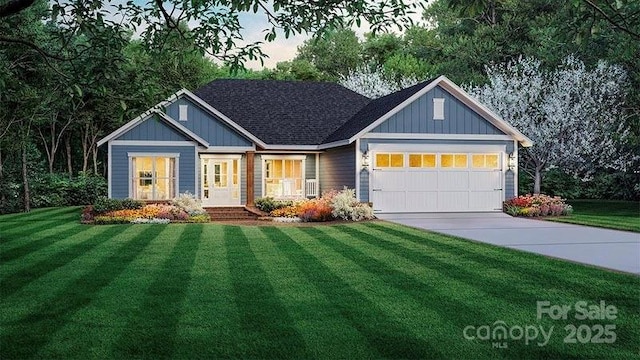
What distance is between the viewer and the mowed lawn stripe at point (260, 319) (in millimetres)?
6051

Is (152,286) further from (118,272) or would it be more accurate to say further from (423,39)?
(423,39)

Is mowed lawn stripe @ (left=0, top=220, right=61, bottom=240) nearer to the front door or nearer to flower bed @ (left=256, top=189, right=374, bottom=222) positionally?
the front door

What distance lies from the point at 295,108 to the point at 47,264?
19.5 meters

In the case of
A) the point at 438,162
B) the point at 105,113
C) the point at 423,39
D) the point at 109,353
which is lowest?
the point at 109,353

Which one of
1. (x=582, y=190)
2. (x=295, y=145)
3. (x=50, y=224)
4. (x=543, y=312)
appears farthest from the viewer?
(x=582, y=190)

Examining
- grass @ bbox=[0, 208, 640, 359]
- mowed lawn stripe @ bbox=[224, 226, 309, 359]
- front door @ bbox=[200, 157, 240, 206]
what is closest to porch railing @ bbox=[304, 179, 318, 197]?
front door @ bbox=[200, 157, 240, 206]

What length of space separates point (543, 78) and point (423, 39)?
21478 millimetres

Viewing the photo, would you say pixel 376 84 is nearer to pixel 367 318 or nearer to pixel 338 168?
pixel 338 168

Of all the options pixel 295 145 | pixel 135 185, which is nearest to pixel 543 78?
pixel 295 145

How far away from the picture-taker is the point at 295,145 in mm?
26312

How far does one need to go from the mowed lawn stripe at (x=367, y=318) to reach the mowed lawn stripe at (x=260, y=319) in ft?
2.24

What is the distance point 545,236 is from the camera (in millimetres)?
15742

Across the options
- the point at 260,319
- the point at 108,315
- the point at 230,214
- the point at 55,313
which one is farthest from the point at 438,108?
the point at 55,313

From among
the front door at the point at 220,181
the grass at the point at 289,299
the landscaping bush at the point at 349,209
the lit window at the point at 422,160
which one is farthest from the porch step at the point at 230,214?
the grass at the point at 289,299
